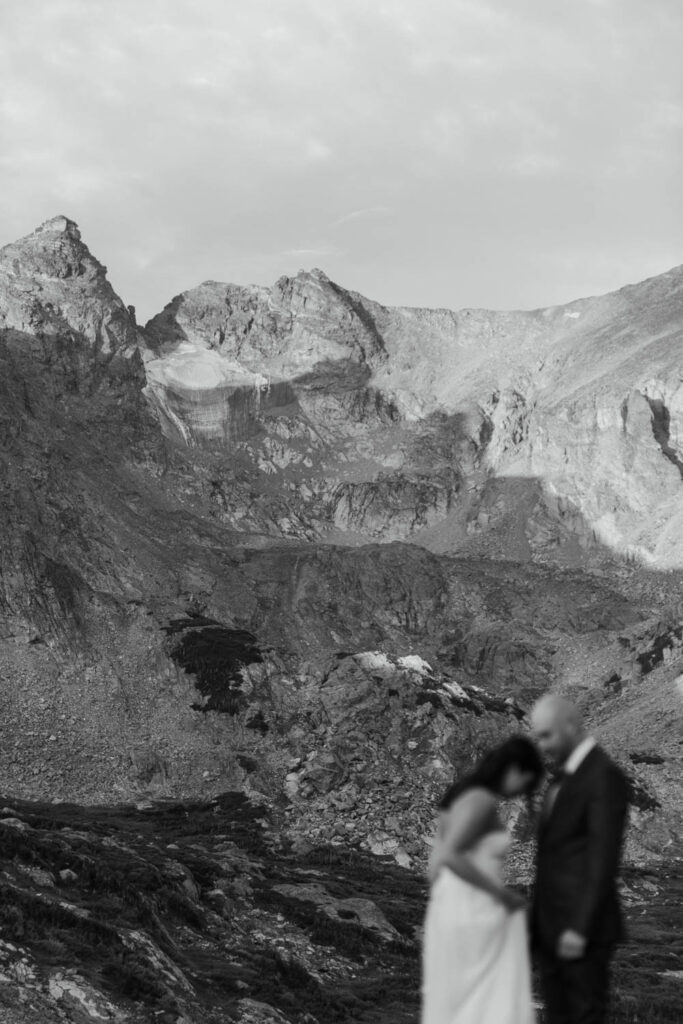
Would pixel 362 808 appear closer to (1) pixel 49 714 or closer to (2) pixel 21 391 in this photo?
(1) pixel 49 714

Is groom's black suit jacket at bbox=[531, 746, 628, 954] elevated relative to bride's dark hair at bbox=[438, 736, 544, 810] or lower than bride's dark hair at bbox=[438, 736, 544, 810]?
lower

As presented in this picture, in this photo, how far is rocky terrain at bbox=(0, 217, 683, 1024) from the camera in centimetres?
3794

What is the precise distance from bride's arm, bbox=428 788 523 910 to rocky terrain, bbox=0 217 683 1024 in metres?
17.9

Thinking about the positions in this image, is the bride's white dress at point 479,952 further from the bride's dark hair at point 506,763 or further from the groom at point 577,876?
the bride's dark hair at point 506,763

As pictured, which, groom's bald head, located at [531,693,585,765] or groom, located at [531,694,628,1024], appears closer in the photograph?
groom, located at [531,694,628,1024]

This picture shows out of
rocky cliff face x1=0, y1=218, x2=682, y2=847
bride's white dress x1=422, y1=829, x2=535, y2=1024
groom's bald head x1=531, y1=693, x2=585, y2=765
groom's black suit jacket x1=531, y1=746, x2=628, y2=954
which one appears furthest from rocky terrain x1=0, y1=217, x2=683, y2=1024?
groom's bald head x1=531, y1=693, x2=585, y2=765

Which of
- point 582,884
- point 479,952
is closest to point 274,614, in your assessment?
point 479,952

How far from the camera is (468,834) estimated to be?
7.56 meters

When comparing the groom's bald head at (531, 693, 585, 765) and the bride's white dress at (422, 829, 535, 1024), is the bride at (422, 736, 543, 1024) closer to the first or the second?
the bride's white dress at (422, 829, 535, 1024)

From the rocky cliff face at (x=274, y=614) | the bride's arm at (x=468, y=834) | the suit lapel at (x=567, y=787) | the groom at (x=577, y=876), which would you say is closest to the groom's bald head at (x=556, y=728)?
the groom at (x=577, y=876)

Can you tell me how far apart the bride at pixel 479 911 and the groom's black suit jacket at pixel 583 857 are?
0.25 meters

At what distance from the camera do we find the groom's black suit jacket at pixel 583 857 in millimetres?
7457

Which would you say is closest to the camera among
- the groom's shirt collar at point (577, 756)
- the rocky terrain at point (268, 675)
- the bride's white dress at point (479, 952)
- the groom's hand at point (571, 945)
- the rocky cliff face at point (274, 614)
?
the groom's hand at point (571, 945)

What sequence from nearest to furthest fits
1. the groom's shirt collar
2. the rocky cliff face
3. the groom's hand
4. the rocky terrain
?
the groom's hand
the groom's shirt collar
the rocky terrain
the rocky cliff face
